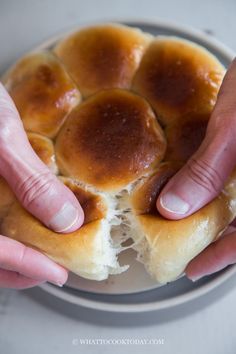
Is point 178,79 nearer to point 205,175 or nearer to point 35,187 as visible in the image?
point 205,175

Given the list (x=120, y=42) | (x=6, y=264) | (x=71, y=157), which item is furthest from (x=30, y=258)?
(x=120, y=42)

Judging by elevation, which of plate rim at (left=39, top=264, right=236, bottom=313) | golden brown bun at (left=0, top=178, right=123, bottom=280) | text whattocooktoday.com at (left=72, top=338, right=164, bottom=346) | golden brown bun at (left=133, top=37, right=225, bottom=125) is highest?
golden brown bun at (left=133, top=37, right=225, bottom=125)

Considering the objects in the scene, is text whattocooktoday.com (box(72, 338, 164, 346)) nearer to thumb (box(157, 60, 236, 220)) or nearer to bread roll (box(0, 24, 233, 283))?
bread roll (box(0, 24, 233, 283))

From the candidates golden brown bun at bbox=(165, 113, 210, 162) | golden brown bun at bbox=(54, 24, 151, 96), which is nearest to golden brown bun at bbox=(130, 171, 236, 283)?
golden brown bun at bbox=(165, 113, 210, 162)

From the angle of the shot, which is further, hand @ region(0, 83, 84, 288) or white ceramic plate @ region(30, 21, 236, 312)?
white ceramic plate @ region(30, 21, 236, 312)

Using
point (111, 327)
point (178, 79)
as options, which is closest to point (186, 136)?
point (178, 79)
